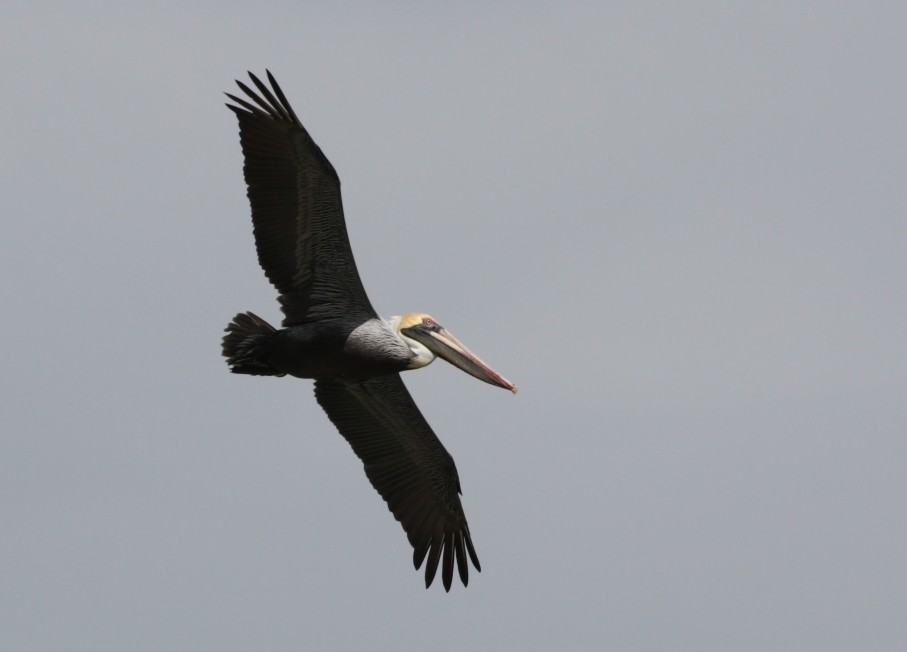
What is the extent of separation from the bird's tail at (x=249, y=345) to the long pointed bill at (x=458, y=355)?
1.49 metres

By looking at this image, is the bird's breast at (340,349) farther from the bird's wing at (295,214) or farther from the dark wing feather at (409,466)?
the dark wing feather at (409,466)

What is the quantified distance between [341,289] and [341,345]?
0.54 m

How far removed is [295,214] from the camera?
1617cm

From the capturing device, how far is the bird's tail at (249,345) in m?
16.4

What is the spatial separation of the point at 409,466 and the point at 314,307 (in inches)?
97.9

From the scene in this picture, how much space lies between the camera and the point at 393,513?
18.2 metres

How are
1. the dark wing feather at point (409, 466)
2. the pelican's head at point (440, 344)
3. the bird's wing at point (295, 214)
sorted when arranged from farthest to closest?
the dark wing feather at point (409, 466) → the pelican's head at point (440, 344) → the bird's wing at point (295, 214)

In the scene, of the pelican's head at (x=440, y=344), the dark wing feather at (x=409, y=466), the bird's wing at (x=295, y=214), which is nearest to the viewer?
the bird's wing at (x=295, y=214)

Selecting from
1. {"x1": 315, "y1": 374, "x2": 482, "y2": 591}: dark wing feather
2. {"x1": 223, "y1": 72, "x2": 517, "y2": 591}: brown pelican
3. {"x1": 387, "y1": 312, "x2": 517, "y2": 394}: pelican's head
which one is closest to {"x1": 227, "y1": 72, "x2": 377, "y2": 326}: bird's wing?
{"x1": 223, "y1": 72, "x2": 517, "y2": 591}: brown pelican

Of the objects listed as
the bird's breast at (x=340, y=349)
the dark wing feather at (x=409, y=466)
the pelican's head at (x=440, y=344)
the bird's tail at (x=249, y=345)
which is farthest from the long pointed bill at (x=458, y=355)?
the bird's tail at (x=249, y=345)

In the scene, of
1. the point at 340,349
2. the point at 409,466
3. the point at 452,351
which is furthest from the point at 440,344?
the point at 409,466

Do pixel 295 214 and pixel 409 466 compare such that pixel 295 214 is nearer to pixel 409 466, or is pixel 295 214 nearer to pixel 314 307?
pixel 314 307

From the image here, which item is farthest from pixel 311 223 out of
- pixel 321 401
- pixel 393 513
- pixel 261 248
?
pixel 393 513

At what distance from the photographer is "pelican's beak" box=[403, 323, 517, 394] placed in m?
16.9
